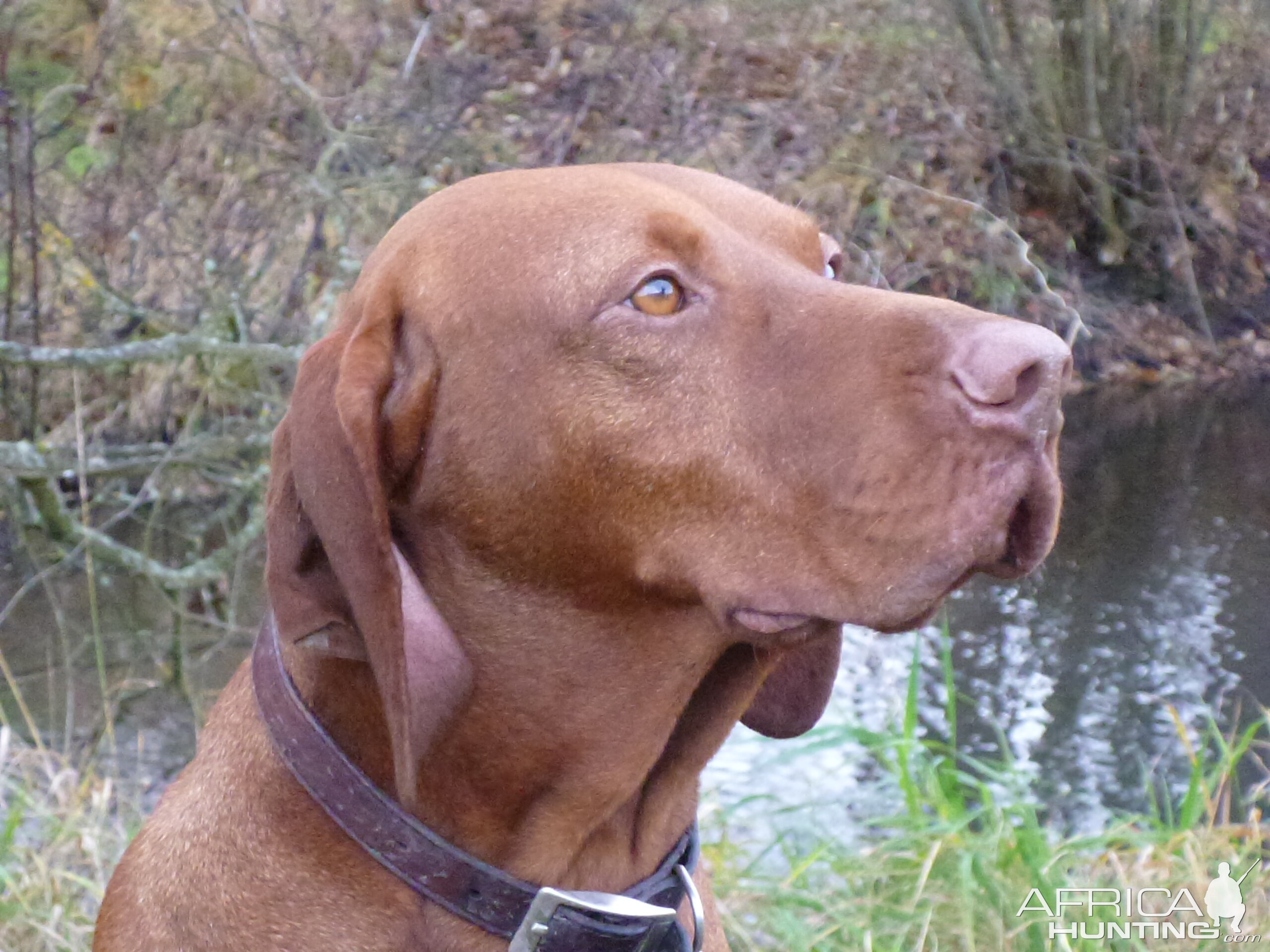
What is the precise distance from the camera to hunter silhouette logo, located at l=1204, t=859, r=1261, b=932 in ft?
11.1

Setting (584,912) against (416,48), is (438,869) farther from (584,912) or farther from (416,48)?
(416,48)

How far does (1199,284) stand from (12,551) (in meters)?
8.73

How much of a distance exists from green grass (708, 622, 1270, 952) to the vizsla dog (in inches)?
58.8

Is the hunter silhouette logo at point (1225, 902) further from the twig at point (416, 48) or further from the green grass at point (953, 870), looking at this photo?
the twig at point (416, 48)

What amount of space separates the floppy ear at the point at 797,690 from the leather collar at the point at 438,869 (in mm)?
536

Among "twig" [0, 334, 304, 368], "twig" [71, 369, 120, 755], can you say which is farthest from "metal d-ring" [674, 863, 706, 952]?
"twig" [0, 334, 304, 368]

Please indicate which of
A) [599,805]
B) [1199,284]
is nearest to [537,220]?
[599,805]

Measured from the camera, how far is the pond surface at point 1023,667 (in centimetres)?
530

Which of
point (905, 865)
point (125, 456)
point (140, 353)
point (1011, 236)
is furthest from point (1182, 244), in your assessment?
point (140, 353)

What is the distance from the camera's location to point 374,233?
5.30 metres

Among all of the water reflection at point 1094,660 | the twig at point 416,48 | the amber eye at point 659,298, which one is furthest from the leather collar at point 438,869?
the twig at point 416,48

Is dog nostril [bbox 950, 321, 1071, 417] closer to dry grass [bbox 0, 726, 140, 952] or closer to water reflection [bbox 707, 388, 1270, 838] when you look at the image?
water reflection [bbox 707, 388, 1270, 838]

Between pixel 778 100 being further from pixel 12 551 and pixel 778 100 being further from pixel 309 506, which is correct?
pixel 309 506

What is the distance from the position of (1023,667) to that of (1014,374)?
15.4 ft
